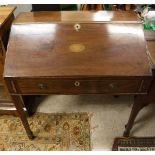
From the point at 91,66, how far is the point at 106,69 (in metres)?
0.08

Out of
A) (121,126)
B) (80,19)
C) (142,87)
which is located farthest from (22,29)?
(121,126)

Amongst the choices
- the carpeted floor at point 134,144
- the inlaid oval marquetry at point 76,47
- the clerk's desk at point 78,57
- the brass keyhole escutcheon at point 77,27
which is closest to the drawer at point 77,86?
the clerk's desk at point 78,57

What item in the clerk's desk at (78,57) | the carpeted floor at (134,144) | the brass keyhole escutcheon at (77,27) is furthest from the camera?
the carpeted floor at (134,144)

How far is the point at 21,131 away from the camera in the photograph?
64.6 inches

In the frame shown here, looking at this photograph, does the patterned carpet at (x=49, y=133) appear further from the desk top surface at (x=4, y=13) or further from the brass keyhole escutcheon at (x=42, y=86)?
the desk top surface at (x=4, y=13)

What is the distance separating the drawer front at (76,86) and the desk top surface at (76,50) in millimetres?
57

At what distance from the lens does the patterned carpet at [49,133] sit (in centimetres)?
155

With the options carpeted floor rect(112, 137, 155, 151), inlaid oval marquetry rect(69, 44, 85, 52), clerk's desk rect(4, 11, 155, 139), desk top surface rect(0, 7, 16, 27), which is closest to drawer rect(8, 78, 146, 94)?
clerk's desk rect(4, 11, 155, 139)

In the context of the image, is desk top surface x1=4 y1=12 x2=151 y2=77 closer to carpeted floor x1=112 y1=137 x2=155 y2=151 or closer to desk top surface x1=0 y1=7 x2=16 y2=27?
desk top surface x1=0 y1=7 x2=16 y2=27

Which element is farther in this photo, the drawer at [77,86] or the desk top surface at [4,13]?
the desk top surface at [4,13]

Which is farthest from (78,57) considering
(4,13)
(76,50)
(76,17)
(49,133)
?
(49,133)

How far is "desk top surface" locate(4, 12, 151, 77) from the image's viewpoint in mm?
1057
